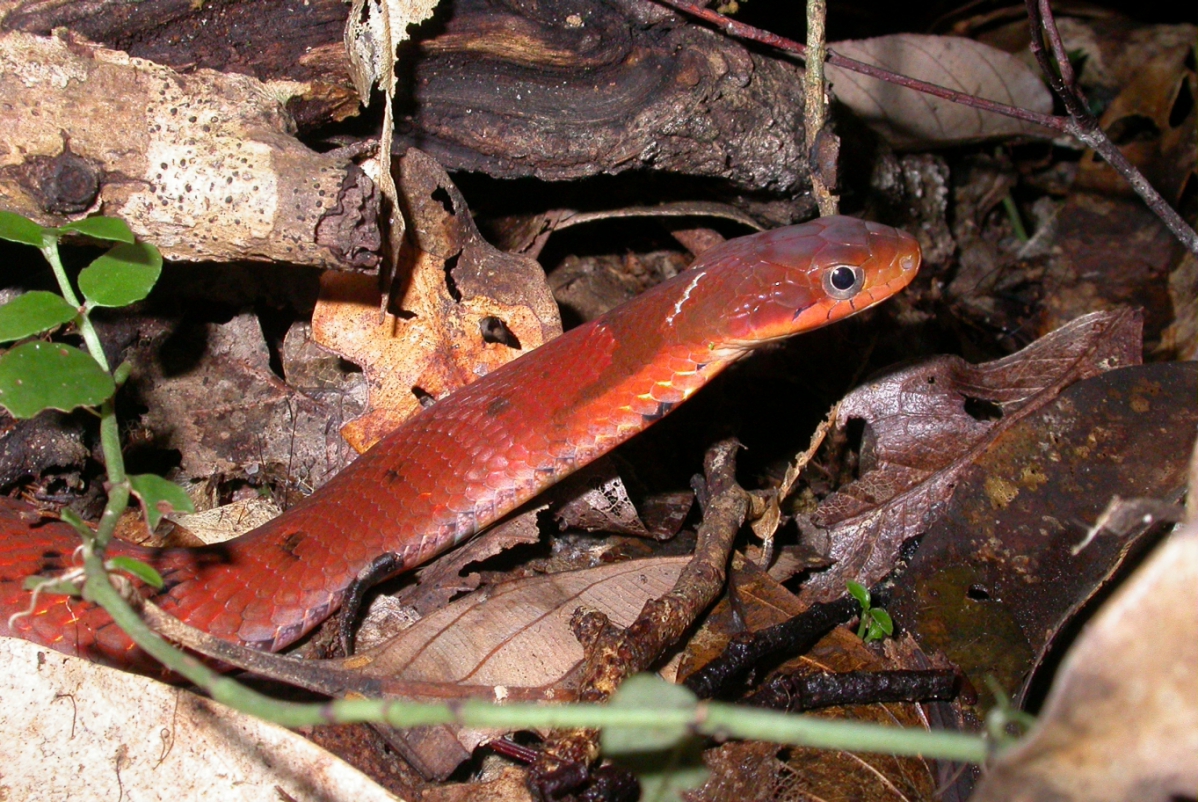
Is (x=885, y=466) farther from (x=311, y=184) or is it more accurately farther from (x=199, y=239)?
(x=199, y=239)

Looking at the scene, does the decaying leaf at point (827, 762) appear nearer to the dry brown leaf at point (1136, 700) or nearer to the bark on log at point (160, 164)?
the dry brown leaf at point (1136, 700)

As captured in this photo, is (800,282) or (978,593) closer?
(978,593)

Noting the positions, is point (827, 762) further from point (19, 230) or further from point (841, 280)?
point (19, 230)

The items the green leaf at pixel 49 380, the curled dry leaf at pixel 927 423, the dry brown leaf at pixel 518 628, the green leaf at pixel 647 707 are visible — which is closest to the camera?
the green leaf at pixel 647 707

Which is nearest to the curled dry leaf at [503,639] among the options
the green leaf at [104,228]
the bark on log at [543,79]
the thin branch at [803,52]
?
the green leaf at [104,228]

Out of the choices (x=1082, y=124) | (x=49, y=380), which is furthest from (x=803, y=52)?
(x=49, y=380)

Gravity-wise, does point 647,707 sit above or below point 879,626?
above

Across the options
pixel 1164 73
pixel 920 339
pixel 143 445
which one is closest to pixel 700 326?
pixel 920 339
